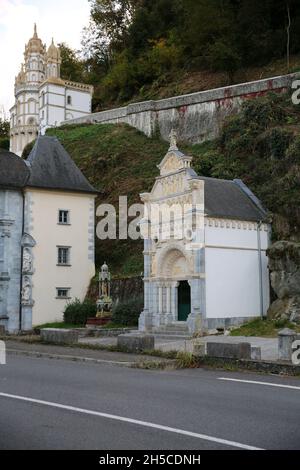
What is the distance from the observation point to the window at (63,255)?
34188 mm

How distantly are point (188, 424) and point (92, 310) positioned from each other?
24416 millimetres

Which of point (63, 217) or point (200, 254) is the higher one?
point (63, 217)

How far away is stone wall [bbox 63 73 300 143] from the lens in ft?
145

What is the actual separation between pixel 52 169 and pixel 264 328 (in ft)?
55.1

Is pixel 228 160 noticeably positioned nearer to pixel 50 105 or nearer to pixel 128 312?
pixel 128 312

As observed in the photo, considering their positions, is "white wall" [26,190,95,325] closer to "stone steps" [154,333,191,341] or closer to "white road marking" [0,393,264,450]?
"stone steps" [154,333,191,341]

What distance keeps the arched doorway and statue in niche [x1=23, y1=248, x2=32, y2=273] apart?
9.09m

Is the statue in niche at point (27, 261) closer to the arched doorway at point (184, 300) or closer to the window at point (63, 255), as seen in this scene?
the window at point (63, 255)

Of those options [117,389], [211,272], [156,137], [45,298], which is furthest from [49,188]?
[117,389]

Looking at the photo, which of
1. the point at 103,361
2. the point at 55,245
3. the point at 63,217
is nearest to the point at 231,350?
the point at 103,361

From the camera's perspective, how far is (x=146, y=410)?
9125 millimetres

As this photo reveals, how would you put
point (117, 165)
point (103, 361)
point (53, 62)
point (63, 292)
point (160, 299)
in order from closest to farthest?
point (103, 361)
point (160, 299)
point (63, 292)
point (117, 165)
point (53, 62)

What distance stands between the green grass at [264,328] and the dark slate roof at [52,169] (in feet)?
47.1

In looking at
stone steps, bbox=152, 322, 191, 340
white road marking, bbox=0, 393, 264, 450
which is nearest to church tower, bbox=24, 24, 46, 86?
stone steps, bbox=152, 322, 191, 340
